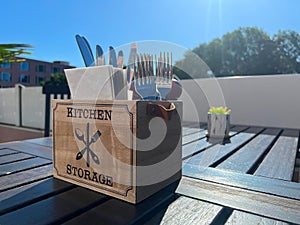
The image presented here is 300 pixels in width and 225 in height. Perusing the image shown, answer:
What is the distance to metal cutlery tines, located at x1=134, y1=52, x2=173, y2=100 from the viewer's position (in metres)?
0.54

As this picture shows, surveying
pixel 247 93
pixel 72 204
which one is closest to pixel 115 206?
pixel 72 204

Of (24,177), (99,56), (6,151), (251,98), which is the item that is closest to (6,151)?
(6,151)

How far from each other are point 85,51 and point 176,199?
0.41 metres

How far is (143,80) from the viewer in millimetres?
540

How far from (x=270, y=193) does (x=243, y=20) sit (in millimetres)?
7723

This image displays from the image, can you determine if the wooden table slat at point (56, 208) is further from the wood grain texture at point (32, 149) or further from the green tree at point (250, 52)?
the green tree at point (250, 52)

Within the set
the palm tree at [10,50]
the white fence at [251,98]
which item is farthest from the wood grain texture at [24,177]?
the white fence at [251,98]

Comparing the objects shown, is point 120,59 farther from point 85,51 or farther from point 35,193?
point 35,193

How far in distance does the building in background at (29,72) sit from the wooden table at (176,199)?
16.7 m

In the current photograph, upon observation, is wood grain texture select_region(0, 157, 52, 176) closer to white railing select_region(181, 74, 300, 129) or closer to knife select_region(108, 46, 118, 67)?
knife select_region(108, 46, 118, 67)

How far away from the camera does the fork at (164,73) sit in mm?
577

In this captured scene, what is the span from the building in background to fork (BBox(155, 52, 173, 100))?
54.8 ft

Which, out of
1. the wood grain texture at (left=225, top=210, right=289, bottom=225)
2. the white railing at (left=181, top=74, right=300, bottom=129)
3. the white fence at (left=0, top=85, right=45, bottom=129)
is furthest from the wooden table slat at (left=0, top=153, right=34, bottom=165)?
the white fence at (left=0, top=85, right=45, bottom=129)

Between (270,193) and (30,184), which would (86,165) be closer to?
(30,184)
